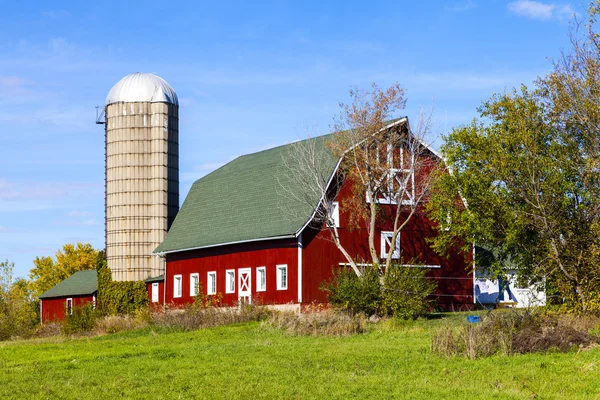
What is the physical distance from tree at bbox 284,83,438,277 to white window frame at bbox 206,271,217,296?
20.8ft

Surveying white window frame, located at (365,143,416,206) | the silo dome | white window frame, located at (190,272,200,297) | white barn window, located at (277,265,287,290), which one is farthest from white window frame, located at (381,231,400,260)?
the silo dome

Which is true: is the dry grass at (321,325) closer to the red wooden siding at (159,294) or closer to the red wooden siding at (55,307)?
the red wooden siding at (159,294)

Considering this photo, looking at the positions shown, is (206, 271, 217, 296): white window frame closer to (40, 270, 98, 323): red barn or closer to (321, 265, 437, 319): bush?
(321, 265, 437, 319): bush

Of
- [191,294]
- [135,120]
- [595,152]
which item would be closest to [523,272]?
[595,152]

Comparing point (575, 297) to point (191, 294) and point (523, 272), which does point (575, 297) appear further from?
point (191, 294)

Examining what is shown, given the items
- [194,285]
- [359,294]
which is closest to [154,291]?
[194,285]

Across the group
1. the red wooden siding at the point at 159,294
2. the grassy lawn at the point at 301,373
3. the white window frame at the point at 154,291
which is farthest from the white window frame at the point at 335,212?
the white window frame at the point at 154,291

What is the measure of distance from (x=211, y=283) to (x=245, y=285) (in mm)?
3034

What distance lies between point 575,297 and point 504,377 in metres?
15.2

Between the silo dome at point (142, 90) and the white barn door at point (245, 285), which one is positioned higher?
the silo dome at point (142, 90)

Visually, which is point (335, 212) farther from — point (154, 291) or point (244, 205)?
point (154, 291)

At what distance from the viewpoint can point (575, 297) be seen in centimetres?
3011

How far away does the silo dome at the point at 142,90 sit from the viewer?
51.6 metres

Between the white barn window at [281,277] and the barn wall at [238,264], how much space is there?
0.57 feet
